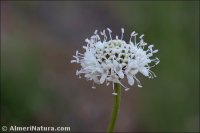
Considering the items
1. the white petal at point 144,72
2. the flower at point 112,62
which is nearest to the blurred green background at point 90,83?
the flower at point 112,62

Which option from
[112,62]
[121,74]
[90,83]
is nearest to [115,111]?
[121,74]

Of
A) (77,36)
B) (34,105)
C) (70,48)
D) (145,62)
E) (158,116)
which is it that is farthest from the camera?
(77,36)

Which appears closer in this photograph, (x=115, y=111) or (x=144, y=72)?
(x=115, y=111)

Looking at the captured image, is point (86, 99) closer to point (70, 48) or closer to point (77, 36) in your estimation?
point (70, 48)

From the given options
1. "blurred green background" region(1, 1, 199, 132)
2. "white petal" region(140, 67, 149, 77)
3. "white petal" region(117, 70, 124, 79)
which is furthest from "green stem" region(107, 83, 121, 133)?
"blurred green background" region(1, 1, 199, 132)

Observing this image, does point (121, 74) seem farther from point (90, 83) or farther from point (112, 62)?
point (90, 83)

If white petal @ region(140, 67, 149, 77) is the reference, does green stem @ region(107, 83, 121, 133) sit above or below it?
below

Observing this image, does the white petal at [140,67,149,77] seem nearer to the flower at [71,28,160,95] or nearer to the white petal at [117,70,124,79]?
the flower at [71,28,160,95]

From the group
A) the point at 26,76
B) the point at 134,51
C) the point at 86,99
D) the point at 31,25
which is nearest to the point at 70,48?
the point at 31,25

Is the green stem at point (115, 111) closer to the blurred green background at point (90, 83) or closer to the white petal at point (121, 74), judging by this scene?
the white petal at point (121, 74)
